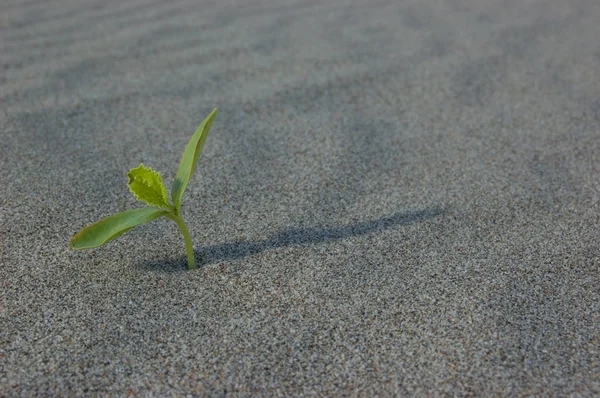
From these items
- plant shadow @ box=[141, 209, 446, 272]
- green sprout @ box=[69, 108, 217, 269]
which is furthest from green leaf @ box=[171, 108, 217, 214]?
plant shadow @ box=[141, 209, 446, 272]

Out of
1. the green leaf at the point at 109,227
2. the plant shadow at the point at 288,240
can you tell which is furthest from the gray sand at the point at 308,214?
the green leaf at the point at 109,227

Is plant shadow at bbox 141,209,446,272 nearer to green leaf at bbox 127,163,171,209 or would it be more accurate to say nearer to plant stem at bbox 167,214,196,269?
plant stem at bbox 167,214,196,269

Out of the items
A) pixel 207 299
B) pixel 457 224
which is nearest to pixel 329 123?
pixel 457 224

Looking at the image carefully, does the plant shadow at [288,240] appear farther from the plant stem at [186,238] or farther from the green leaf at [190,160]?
the green leaf at [190,160]

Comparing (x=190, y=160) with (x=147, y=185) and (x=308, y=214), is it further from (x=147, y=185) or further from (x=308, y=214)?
(x=308, y=214)

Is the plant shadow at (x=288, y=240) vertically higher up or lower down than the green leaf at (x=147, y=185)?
lower down

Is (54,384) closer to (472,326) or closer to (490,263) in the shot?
(472,326)

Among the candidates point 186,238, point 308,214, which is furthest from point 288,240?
point 186,238
